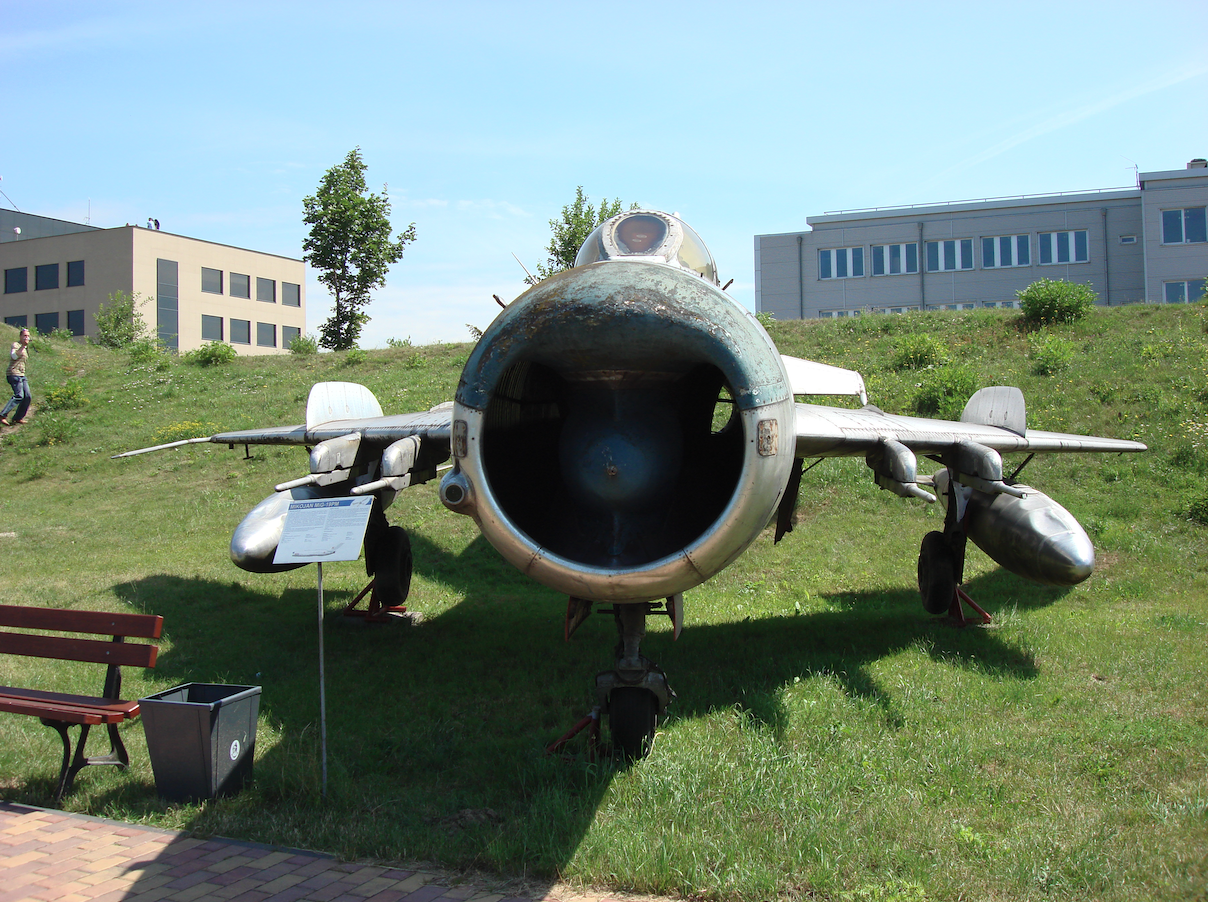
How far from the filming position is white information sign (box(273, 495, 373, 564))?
15.7ft

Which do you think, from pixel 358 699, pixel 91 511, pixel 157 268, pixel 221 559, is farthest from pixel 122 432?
pixel 157 268

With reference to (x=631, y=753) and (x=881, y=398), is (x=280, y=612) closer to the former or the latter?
(x=631, y=753)

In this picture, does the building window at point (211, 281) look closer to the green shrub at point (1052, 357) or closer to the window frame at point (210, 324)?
the window frame at point (210, 324)

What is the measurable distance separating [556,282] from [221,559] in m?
9.31

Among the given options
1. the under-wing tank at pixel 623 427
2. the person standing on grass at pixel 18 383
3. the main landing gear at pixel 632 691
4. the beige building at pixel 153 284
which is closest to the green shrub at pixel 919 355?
the under-wing tank at pixel 623 427

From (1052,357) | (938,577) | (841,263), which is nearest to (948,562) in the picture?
(938,577)

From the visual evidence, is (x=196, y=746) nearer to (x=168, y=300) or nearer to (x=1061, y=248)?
(x=1061, y=248)

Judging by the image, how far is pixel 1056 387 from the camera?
14.8m

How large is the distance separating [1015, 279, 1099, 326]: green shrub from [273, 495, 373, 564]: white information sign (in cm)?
1747

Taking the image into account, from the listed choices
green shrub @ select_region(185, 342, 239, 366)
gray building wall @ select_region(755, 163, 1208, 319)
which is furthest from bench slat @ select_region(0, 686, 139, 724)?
gray building wall @ select_region(755, 163, 1208, 319)

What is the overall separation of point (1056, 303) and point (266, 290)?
161 ft

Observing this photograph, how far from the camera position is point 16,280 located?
5031 cm

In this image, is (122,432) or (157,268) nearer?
(122,432)

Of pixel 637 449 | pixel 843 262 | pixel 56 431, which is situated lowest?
pixel 637 449
